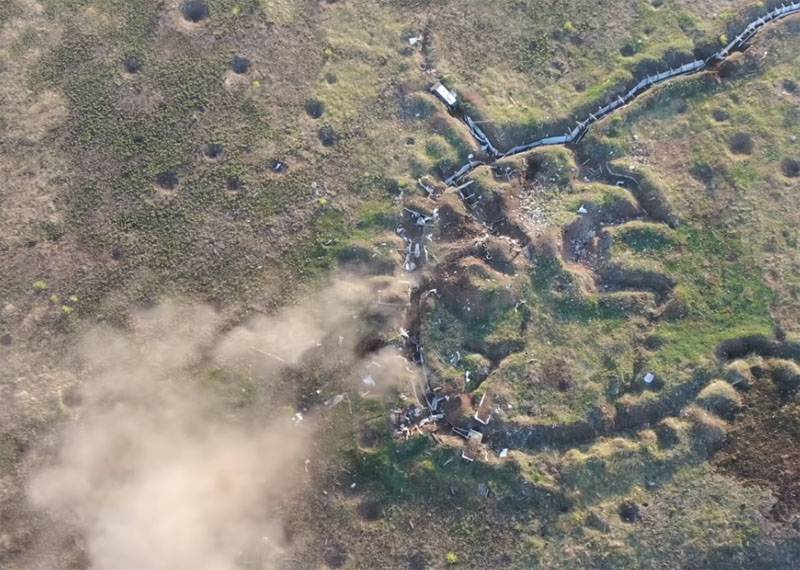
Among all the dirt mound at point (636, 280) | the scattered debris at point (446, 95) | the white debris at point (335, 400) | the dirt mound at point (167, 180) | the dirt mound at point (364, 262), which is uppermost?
the scattered debris at point (446, 95)

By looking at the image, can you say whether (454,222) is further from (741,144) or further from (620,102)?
(741,144)

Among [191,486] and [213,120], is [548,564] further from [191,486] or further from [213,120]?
[213,120]

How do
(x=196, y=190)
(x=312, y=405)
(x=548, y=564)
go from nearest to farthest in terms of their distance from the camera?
(x=548, y=564)
(x=312, y=405)
(x=196, y=190)

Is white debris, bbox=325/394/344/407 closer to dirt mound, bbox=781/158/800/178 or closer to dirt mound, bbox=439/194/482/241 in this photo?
dirt mound, bbox=439/194/482/241

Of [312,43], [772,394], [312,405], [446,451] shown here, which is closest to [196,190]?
[312,43]

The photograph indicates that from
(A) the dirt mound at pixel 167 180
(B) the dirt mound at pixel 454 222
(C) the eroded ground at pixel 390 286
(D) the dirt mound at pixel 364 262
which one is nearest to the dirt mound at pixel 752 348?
(C) the eroded ground at pixel 390 286

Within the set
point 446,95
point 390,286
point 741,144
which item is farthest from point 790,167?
point 390,286

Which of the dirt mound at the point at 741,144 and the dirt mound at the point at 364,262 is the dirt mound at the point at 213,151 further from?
the dirt mound at the point at 741,144

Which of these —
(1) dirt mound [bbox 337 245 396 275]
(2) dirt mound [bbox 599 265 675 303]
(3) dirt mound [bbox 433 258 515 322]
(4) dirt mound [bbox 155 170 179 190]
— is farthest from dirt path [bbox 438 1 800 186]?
(4) dirt mound [bbox 155 170 179 190]
